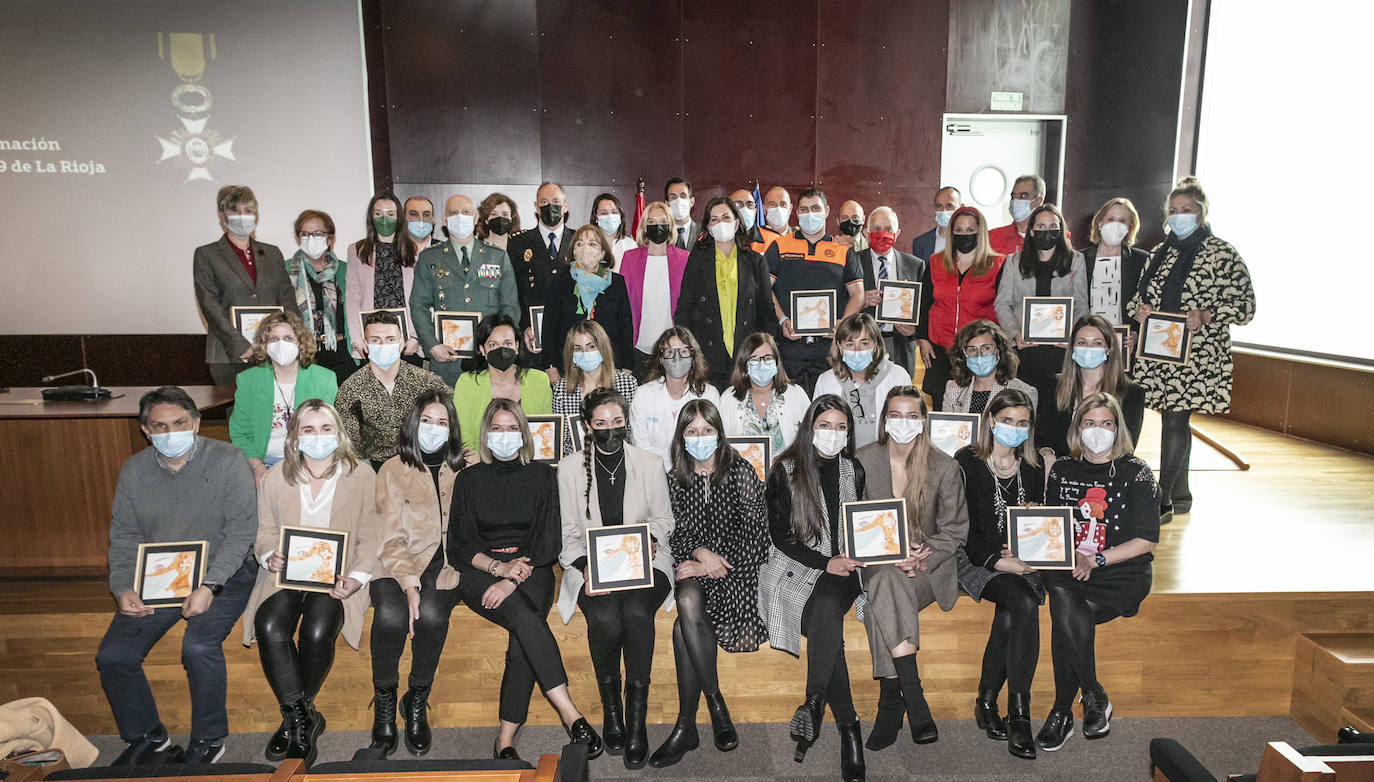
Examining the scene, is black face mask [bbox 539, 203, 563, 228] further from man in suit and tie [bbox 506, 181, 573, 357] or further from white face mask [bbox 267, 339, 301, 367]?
white face mask [bbox 267, 339, 301, 367]

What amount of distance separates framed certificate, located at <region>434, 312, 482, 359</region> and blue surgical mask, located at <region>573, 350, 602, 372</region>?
57 centimetres

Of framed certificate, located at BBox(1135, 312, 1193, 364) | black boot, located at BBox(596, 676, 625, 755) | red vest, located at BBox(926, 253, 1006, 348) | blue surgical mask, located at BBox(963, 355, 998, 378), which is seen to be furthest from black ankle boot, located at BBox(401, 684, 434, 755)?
framed certificate, located at BBox(1135, 312, 1193, 364)

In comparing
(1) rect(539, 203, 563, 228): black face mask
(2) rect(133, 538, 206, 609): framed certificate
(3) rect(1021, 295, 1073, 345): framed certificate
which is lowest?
(2) rect(133, 538, 206, 609): framed certificate

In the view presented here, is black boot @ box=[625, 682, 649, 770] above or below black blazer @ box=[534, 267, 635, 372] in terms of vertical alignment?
below

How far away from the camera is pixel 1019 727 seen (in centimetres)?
326

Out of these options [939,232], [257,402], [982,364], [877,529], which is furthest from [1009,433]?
[257,402]

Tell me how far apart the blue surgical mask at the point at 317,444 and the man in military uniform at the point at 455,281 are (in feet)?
3.55

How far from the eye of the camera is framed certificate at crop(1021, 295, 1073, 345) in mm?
4309

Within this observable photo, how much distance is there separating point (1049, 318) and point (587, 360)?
98.3 inches

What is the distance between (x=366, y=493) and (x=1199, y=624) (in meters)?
3.76

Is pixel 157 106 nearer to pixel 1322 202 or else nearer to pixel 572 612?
pixel 572 612

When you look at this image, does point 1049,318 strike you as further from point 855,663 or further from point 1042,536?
point 855,663

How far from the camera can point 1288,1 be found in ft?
21.9

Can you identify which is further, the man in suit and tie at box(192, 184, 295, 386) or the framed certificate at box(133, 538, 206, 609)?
the man in suit and tie at box(192, 184, 295, 386)
